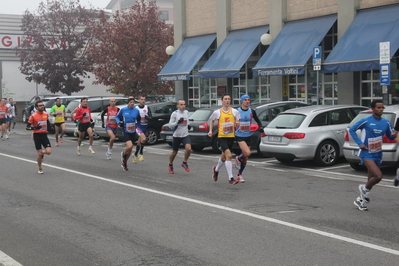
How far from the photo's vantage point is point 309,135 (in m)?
14.0

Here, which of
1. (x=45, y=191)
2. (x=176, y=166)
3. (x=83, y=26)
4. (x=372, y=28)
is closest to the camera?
(x=45, y=191)

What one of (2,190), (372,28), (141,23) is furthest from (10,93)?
(2,190)

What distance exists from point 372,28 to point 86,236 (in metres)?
15.5

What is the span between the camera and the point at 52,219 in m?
8.38

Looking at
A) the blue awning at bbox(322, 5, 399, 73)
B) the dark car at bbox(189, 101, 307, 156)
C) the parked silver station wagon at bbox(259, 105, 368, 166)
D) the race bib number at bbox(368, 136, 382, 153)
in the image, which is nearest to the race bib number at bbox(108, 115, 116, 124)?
the dark car at bbox(189, 101, 307, 156)

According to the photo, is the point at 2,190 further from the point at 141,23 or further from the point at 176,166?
the point at 141,23

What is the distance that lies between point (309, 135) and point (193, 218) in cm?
644

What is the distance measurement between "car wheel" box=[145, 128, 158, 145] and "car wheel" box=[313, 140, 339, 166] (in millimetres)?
8579

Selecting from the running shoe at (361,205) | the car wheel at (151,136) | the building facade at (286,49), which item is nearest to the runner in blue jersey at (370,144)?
the running shoe at (361,205)

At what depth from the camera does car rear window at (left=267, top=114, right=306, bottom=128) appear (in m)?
14.4

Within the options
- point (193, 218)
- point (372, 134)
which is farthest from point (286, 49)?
point (193, 218)

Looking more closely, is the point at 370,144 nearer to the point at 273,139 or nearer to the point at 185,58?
the point at 273,139

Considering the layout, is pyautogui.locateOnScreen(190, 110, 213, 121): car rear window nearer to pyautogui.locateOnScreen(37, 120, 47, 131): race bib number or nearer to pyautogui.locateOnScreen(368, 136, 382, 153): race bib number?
pyautogui.locateOnScreen(37, 120, 47, 131): race bib number

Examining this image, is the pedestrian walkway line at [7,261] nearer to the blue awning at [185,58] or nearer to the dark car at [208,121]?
the dark car at [208,121]
